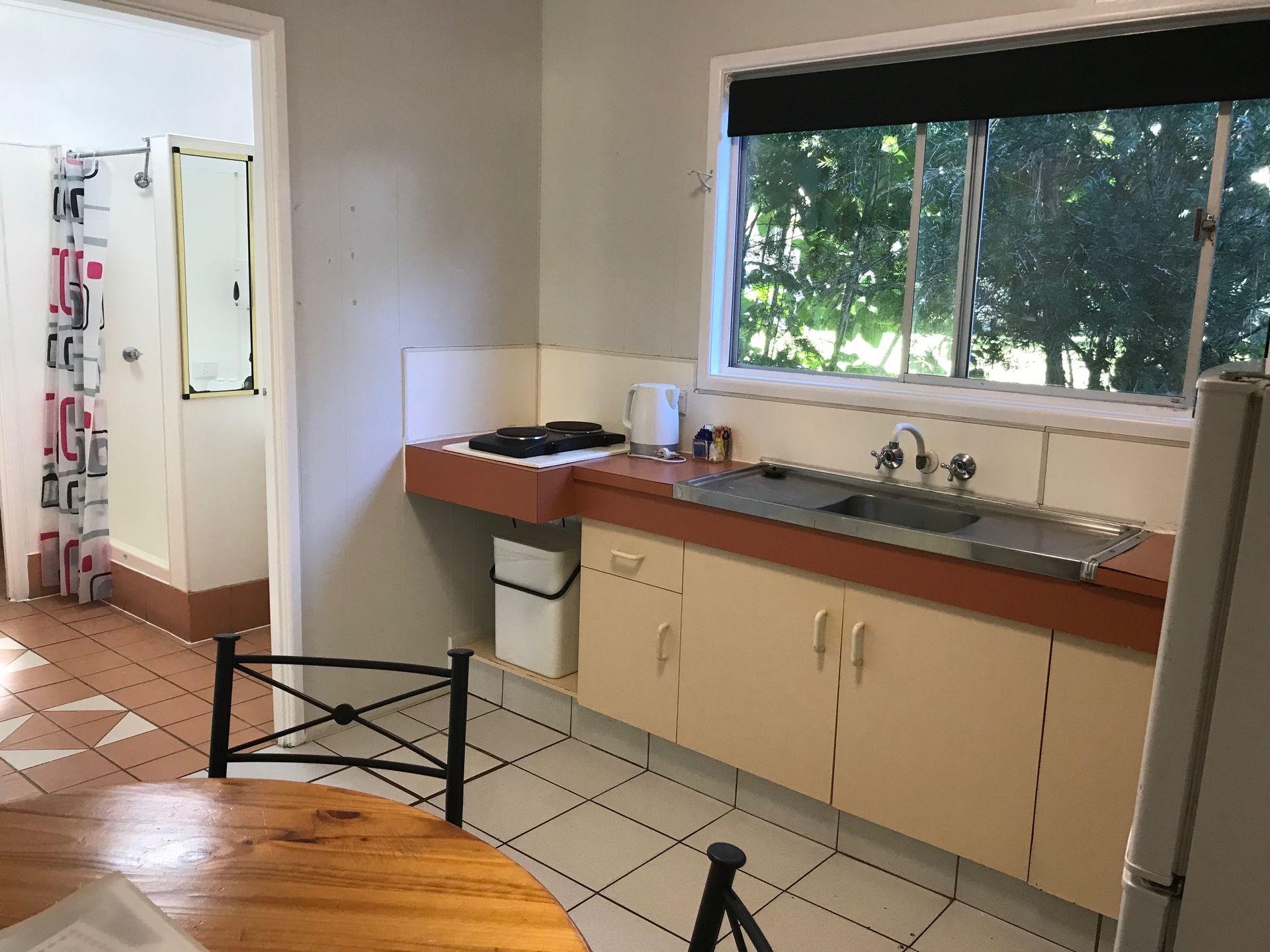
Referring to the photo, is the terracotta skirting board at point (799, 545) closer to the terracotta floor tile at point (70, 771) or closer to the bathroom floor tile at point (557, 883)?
the bathroom floor tile at point (557, 883)

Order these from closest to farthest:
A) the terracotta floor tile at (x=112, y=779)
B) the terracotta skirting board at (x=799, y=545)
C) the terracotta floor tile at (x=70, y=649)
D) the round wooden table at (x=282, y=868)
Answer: the round wooden table at (x=282, y=868)
the terracotta skirting board at (x=799, y=545)
the terracotta floor tile at (x=112, y=779)
the terracotta floor tile at (x=70, y=649)

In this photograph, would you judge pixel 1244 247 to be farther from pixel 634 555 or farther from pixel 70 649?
pixel 70 649

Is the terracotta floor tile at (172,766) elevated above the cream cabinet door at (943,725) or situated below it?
below

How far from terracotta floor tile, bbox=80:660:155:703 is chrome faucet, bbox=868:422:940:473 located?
2.70 metres

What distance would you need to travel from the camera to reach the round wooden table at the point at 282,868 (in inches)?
45.6

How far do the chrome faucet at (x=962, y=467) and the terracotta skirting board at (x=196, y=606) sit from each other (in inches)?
110

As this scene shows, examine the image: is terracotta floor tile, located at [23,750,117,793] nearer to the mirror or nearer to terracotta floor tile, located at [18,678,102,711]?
terracotta floor tile, located at [18,678,102,711]

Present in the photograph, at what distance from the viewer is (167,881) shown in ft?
4.06

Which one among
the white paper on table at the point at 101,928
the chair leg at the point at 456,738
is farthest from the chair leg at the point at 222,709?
the white paper on table at the point at 101,928

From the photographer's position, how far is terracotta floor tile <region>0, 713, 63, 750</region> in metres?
A: 3.21

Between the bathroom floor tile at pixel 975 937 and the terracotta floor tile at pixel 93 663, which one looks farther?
the terracotta floor tile at pixel 93 663

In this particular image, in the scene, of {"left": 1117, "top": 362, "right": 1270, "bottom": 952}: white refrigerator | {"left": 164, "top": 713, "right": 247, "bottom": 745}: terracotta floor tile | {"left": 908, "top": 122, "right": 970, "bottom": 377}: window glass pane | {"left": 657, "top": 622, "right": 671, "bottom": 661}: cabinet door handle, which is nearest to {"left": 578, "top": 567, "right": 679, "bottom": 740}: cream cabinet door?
{"left": 657, "top": 622, "right": 671, "bottom": 661}: cabinet door handle

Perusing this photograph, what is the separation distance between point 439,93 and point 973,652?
8.00 ft

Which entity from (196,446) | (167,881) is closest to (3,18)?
(196,446)
